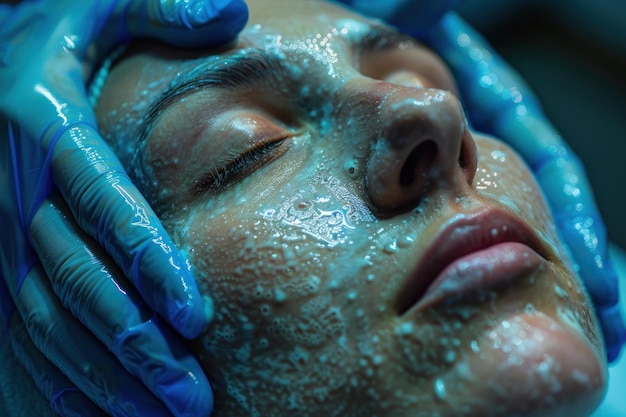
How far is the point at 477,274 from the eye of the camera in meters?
A: 0.71

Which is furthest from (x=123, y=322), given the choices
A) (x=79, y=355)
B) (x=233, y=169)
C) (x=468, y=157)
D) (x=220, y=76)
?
(x=468, y=157)

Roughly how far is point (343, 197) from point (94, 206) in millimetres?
323

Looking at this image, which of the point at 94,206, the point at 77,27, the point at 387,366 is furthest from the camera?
the point at 77,27

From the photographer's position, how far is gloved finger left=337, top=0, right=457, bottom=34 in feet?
4.35

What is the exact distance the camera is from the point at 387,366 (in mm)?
710

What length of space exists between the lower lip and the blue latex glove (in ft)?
0.92

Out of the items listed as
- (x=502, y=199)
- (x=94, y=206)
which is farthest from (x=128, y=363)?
(x=502, y=199)

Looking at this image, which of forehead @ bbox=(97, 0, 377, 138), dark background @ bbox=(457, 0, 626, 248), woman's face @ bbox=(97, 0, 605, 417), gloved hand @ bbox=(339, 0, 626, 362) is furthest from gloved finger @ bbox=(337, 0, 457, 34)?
dark background @ bbox=(457, 0, 626, 248)

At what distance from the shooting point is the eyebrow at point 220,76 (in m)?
0.87

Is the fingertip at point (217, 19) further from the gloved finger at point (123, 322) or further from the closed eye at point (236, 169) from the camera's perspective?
the gloved finger at point (123, 322)

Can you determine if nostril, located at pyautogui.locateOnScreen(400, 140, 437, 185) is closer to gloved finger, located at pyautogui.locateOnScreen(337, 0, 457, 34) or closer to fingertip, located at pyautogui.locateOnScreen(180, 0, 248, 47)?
fingertip, located at pyautogui.locateOnScreen(180, 0, 248, 47)

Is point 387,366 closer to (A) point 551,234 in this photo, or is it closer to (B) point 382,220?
(B) point 382,220

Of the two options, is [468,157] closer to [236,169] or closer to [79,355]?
[236,169]

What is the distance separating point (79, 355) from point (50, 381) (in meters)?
0.09
